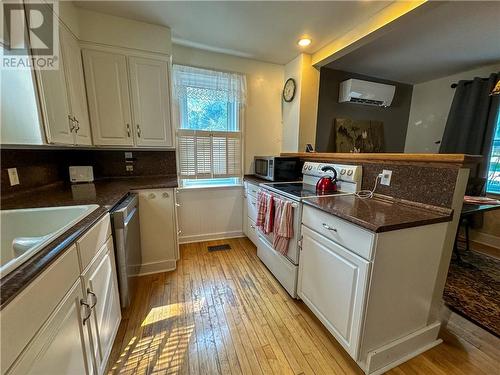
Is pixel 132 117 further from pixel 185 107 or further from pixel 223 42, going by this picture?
pixel 223 42

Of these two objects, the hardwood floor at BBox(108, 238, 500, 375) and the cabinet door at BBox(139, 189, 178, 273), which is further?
the cabinet door at BBox(139, 189, 178, 273)

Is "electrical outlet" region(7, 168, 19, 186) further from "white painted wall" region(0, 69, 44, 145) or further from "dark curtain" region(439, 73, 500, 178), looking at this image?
"dark curtain" region(439, 73, 500, 178)

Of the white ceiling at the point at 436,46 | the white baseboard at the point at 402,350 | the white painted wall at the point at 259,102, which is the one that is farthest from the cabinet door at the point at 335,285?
the white ceiling at the point at 436,46

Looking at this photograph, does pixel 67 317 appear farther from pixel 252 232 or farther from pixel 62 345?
pixel 252 232

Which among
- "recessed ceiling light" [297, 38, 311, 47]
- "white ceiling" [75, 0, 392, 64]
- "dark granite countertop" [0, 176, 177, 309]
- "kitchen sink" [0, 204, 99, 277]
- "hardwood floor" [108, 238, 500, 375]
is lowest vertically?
"hardwood floor" [108, 238, 500, 375]

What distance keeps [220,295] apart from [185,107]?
2.15 metres

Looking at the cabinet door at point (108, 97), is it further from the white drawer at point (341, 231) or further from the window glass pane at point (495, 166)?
the window glass pane at point (495, 166)

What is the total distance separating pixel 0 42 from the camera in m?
1.12

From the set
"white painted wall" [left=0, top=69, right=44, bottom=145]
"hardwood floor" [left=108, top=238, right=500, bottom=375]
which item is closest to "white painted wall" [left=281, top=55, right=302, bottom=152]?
"hardwood floor" [left=108, top=238, right=500, bottom=375]

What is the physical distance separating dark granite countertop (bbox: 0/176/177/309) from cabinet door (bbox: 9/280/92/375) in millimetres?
182

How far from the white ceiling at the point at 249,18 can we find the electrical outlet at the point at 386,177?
1.36m

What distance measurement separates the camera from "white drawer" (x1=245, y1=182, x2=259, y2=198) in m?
2.50

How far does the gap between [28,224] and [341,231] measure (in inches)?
67.9

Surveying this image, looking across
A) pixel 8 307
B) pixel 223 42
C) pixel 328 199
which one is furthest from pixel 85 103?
pixel 328 199
